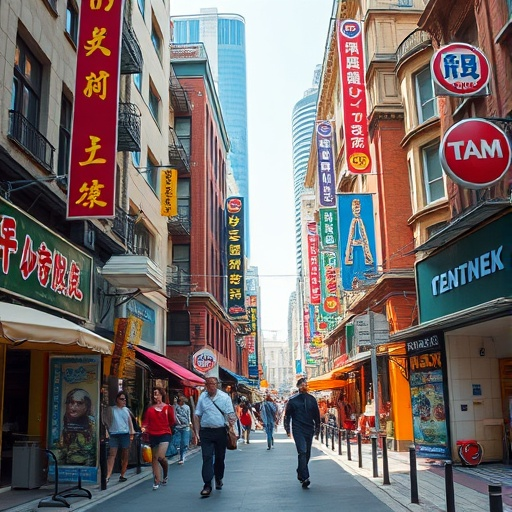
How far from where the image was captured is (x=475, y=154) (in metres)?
11.9

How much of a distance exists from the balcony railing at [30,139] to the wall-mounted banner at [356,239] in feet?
47.2

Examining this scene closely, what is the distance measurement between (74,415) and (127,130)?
856 centimetres

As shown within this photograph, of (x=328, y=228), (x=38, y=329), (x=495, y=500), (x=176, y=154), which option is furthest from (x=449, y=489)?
(x=176, y=154)

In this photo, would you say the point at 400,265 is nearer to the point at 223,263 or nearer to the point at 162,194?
the point at 162,194

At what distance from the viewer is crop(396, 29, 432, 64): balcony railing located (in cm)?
2342

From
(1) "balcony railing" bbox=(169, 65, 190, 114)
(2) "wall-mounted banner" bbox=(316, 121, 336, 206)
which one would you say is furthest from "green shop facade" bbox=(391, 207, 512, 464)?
(1) "balcony railing" bbox=(169, 65, 190, 114)

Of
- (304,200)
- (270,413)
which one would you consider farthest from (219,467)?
(304,200)

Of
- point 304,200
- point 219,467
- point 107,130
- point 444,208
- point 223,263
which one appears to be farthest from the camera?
point 304,200

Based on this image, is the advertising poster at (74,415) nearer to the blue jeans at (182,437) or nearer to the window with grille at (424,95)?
the blue jeans at (182,437)

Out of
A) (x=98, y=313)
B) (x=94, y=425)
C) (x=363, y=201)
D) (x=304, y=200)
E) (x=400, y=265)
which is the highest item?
(x=304, y=200)

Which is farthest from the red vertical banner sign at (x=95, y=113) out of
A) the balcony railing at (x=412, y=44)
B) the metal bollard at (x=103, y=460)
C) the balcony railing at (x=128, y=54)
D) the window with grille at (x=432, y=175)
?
the window with grille at (x=432, y=175)

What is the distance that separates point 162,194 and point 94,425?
1538 cm

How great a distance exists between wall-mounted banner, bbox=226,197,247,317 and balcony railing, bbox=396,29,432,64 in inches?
814

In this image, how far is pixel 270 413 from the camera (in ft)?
75.7
